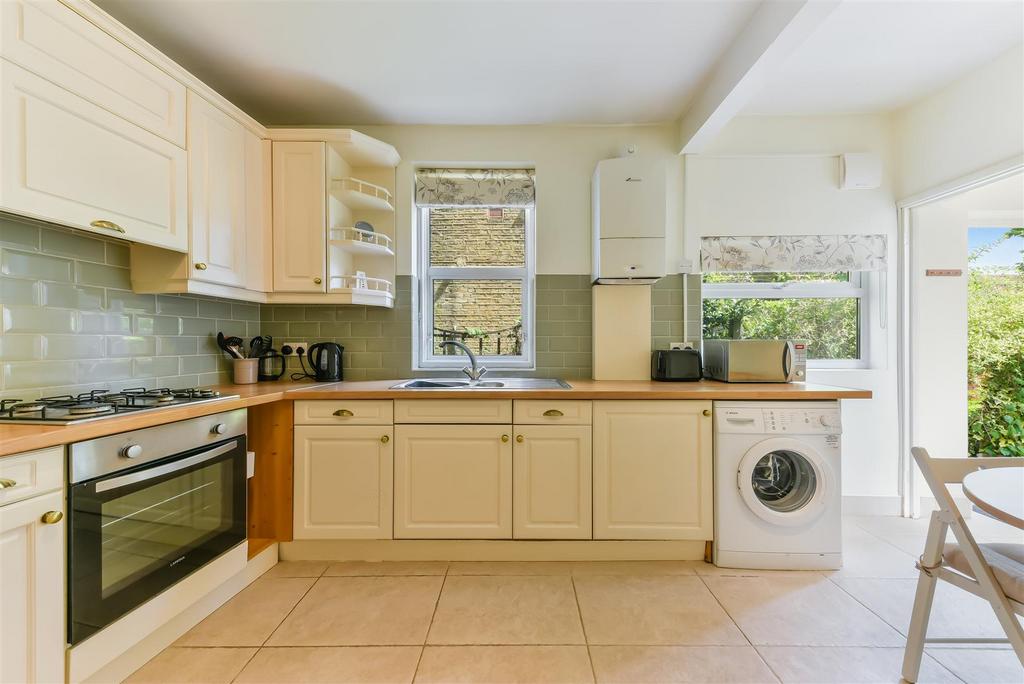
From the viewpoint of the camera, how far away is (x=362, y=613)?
68.7 inches

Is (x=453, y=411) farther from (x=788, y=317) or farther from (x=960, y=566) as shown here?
(x=788, y=317)

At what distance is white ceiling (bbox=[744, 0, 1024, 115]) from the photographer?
6.03 feet

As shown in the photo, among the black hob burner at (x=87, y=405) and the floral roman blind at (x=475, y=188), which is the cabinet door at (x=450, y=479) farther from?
the floral roman blind at (x=475, y=188)

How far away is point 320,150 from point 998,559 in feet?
10.7

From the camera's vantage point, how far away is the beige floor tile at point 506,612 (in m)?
1.60

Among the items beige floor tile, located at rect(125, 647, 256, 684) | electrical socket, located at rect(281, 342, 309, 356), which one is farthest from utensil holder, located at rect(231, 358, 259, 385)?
beige floor tile, located at rect(125, 647, 256, 684)

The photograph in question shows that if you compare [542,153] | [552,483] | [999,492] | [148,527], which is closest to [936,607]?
[999,492]

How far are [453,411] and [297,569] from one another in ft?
3.66

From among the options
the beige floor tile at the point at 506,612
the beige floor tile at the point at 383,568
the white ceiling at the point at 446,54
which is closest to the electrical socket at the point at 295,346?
the beige floor tile at the point at 383,568

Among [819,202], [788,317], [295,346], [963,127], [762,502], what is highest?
[963,127]

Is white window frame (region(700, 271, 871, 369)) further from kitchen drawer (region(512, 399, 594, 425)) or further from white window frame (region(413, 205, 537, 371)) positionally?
kitchen drawer (region(512, 399, 594, 425))

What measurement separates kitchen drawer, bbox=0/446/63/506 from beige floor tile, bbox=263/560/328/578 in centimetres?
118

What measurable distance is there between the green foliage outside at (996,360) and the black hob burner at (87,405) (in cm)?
452

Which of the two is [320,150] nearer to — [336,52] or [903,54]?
[336,52]
